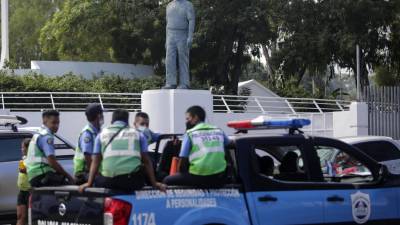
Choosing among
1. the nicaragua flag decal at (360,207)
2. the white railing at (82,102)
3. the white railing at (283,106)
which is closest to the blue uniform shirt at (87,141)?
the nicaragua flag decal at (360,207)

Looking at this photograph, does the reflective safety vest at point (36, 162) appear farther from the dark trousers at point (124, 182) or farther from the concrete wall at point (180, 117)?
the concrete wall at point (180, 117)

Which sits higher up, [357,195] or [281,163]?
[281,163]

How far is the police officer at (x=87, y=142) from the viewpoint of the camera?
7.64m

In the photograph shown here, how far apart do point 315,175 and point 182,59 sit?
13123mm

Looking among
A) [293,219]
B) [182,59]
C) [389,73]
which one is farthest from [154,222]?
[389,73]

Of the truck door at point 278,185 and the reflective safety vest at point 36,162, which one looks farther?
the reflective safety vest at point 36,162

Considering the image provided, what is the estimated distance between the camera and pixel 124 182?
21.3 feet

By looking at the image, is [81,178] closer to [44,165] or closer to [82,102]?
[44,165]

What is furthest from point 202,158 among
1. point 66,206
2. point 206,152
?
point 66,206

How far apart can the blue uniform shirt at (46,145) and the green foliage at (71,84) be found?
19.3 metres

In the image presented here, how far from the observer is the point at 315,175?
7441 millimetres

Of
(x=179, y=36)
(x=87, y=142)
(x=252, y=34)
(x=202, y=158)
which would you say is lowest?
(x=202, y=158)

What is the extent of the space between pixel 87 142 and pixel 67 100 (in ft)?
60.3

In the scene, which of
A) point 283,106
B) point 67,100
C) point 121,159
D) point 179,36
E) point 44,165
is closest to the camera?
point 121,159
